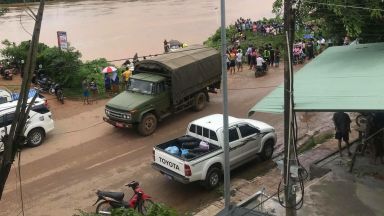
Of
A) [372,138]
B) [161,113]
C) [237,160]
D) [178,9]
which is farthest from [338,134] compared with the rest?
[178,9]

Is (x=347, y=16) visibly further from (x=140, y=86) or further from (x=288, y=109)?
(x=140, y=86)

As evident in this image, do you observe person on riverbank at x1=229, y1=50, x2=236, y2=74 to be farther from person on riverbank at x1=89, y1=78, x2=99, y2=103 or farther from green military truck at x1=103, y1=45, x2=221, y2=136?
person on riverbank at x1=89, y1=78, x2=99, y2=103

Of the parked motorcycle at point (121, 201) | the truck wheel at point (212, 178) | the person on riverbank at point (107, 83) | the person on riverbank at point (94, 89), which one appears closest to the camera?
the parked motorcycle at point (121, 201)

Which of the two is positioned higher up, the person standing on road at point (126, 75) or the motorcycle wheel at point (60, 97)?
the person standing on road at point (126, 75)

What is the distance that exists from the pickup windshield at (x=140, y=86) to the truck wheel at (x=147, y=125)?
872 mm

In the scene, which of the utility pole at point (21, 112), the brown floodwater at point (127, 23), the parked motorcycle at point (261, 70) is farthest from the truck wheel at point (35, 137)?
the brown floodwater at point (127, 23)

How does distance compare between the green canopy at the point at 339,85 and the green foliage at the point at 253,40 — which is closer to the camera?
the green canopy at the point at 339,85

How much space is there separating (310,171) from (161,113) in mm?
6661

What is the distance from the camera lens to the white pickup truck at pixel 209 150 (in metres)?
11.0

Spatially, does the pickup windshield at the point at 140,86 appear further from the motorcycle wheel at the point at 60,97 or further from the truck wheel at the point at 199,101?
the motorcycle wheel at the point at 60,97

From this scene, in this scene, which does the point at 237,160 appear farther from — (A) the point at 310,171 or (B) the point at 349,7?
(B) the point at 349,7

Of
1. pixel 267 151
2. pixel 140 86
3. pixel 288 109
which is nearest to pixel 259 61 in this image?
pixel 140 86

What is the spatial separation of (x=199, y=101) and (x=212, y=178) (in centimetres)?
705

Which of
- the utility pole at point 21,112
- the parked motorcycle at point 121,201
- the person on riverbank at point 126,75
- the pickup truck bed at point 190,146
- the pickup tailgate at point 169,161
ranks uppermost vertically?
the utility pole at point 21,112
